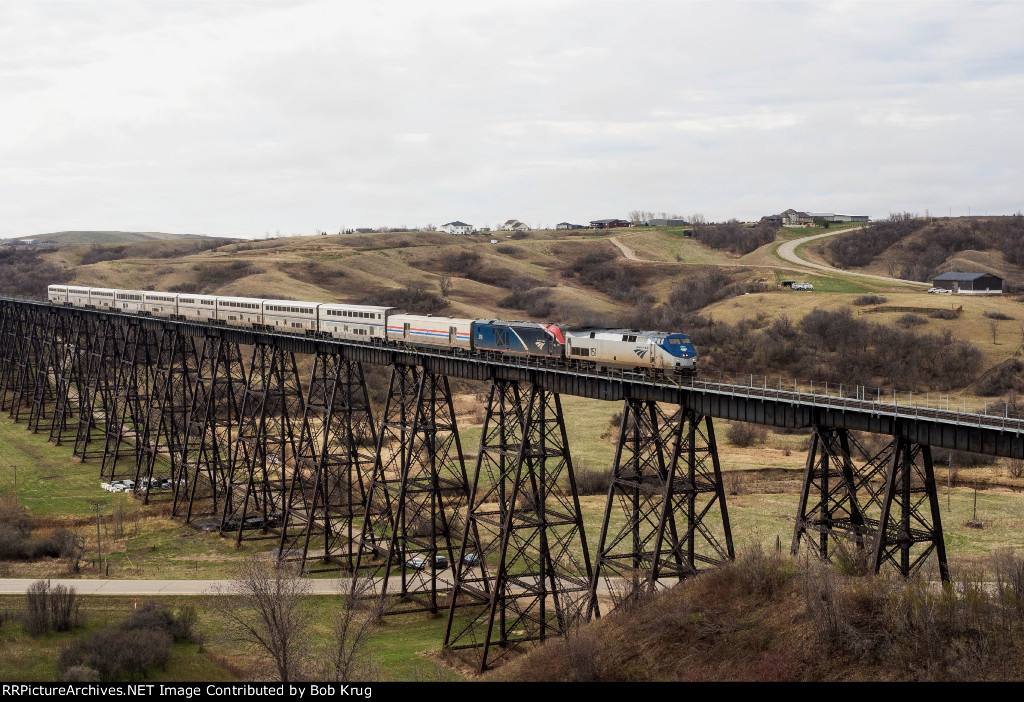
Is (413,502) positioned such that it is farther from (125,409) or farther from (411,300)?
(411,300)

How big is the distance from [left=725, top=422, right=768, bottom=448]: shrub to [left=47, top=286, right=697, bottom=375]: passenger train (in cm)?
3602

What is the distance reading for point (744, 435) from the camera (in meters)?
76.3

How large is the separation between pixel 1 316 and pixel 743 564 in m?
105

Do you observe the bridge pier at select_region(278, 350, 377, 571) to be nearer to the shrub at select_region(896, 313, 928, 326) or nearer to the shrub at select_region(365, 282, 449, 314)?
the shrub at select_region(896, 313, 928, 326)

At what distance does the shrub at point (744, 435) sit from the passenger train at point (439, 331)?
36.0 m

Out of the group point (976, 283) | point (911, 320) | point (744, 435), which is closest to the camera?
point (744, 435)

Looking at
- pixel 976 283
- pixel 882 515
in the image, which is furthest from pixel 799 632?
pixel 976 283

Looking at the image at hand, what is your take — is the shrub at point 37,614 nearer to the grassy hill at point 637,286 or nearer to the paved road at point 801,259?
the grassy hill at point 637,286

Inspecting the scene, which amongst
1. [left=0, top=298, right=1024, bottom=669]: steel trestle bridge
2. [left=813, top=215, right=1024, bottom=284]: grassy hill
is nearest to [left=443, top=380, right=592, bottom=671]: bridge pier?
[left=0, top=298, right=1024, bottom=669]: steel trestle bridge

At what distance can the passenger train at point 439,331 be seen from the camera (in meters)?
35.6

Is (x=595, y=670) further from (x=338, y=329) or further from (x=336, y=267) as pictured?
(x=336, y=267)

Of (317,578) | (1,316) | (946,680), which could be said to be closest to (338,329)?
(317,578)

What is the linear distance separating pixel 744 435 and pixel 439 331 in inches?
1532

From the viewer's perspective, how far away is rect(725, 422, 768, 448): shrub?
76.2 meters
